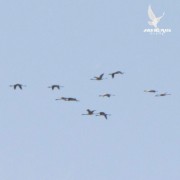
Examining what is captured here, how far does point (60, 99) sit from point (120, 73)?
12723 millimetres

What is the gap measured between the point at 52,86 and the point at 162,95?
860 inches

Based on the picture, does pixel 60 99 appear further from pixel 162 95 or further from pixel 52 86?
pixel 162 95

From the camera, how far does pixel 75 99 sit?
17538 centimetres

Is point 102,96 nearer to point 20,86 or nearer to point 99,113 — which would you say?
point 99,113

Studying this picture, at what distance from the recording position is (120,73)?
17412cm

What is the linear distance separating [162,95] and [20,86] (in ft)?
92.1

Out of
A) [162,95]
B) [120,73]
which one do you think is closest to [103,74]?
[120,73]

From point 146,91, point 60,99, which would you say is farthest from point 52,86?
point 146,91

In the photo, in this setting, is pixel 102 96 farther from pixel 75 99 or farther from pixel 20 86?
pixel 20 86

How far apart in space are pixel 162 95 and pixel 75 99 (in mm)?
17829

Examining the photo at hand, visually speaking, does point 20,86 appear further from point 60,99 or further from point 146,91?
point 146,91

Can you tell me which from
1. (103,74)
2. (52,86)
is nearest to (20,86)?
(52,86)

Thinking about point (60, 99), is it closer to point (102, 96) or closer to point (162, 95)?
point (102, 96)

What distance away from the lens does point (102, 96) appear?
579 feet
